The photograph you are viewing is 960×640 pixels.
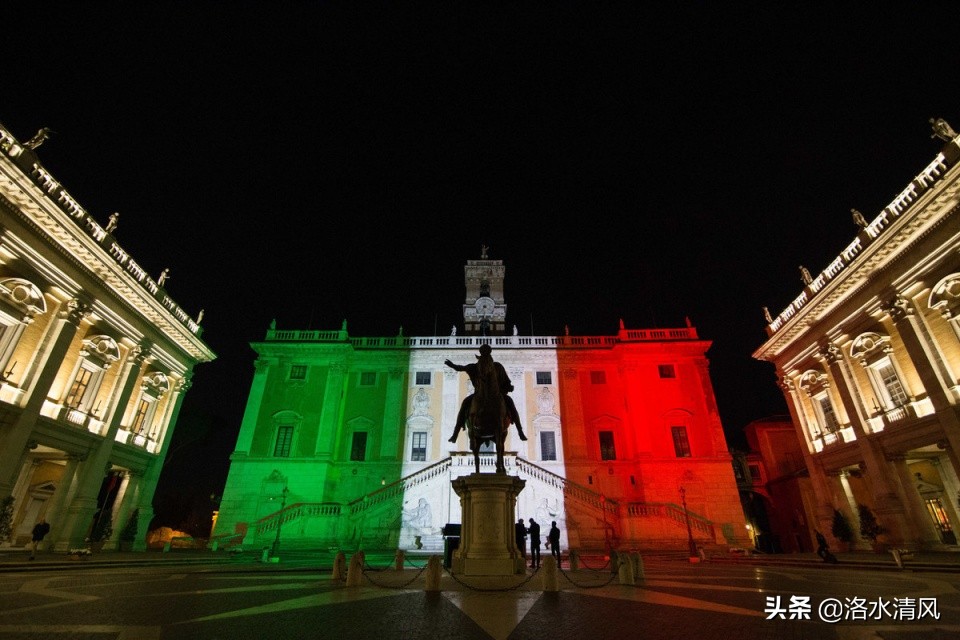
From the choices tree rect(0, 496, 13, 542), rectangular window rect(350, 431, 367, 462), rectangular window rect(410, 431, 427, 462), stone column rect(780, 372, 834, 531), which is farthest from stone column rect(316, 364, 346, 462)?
stone column rect(780, 372, 834, 531)

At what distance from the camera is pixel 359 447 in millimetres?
29156

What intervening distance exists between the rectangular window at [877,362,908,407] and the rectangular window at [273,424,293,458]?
3273 centimetres

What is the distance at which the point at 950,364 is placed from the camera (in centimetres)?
1559

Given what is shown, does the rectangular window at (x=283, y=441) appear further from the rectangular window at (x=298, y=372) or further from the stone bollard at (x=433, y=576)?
the stone bollard at (x=433, y=576)

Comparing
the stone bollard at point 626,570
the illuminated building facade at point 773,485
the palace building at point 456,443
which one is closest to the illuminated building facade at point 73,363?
the palace building at point 456,443

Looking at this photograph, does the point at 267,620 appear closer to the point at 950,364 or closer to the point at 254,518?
Answer: the point at 950,364

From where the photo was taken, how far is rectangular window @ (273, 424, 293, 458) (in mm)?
27973

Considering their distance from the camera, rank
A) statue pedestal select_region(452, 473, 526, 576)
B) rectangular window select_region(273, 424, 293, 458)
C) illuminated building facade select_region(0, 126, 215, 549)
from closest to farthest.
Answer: statue pedestal select_region(452, 473, 526, 576)
illuminated building facade select_region(0, 126, 215, 549)
rectangular window select_region(273, 424, 293, 458)

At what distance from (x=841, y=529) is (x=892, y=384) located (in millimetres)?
7124

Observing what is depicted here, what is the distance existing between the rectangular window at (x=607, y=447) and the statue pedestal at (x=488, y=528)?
21865mm

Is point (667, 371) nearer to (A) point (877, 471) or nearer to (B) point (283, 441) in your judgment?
(A) point (877, 471)

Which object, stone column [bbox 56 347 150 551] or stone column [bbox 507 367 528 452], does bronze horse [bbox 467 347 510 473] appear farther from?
stone column [bbox 56 347 150 551]

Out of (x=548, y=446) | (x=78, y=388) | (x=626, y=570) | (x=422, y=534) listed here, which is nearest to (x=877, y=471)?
(x=548, y=446)

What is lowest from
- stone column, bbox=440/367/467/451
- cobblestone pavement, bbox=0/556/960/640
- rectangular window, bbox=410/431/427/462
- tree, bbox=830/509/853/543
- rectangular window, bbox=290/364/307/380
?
cobblestone pavement, bbox=0/556/960/640
